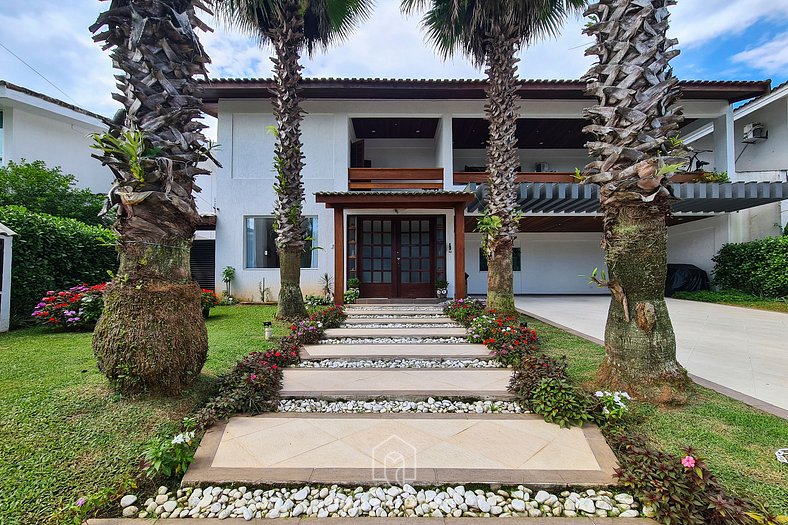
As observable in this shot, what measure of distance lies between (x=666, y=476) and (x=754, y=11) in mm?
13989

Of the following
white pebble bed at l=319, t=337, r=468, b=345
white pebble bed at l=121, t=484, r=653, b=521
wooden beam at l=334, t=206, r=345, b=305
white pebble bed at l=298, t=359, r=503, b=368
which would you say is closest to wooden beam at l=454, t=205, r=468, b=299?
wooden beam at l=334, t=206, r=345, b=305

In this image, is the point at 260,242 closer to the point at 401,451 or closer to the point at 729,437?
the point at 401,451

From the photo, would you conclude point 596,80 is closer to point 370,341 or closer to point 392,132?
point 370,341

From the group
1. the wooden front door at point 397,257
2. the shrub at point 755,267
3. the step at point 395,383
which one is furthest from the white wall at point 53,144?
the shrub at point 755,267

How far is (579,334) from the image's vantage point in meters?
6.04

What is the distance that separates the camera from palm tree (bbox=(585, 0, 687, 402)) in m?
3.11

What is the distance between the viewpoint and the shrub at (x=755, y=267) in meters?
9.71

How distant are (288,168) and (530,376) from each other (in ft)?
20.4

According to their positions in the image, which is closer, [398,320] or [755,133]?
[398,320]

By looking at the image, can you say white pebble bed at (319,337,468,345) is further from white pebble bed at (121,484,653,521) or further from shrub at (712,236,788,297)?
shrub at (712,236,788,297)

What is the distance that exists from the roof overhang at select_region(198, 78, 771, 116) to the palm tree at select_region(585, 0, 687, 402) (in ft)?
26.3

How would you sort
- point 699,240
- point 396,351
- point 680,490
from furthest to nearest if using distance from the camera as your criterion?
point 699,240 < point 396,351 < point 680,490

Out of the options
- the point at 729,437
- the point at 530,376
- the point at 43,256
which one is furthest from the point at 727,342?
the point at 43,256

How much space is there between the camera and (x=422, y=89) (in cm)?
1069
